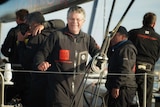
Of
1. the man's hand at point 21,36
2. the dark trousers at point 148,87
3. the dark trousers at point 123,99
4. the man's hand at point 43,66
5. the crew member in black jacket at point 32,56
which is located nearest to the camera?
the man's hand at point 43,66

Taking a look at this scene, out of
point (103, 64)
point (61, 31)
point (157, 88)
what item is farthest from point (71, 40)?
point (157, 88)

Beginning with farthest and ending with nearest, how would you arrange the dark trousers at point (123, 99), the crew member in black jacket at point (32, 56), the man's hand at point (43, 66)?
the dark trousers at point (123, 99) < the crew member in black jacket at point (32, 56) < the man's hand at point (43, 66)

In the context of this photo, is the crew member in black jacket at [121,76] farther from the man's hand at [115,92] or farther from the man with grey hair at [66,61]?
the man with grey hair at [66,61]

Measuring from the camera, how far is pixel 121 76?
504cm

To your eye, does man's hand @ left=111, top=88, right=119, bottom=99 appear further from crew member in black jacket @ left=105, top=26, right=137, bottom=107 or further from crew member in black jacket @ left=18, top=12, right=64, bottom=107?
crew member in black jacket @ left=18, top=12, right=64, bottom=107

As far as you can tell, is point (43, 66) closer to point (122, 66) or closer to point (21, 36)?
point (122, 66)

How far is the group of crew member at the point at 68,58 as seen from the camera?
173 inches

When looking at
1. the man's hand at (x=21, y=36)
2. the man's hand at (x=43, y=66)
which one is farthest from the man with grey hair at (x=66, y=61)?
the man's hand at (x=21, y=36)

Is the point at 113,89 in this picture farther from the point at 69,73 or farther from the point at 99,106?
the point at 69,73

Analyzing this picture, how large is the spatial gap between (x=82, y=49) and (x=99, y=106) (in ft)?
3.10

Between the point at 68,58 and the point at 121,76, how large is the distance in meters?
0.86

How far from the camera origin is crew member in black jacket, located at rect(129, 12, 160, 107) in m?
5.64

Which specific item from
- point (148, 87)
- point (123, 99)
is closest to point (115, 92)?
point (123, 99)

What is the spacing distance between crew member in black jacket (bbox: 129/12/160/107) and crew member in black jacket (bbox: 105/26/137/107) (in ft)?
1.50
